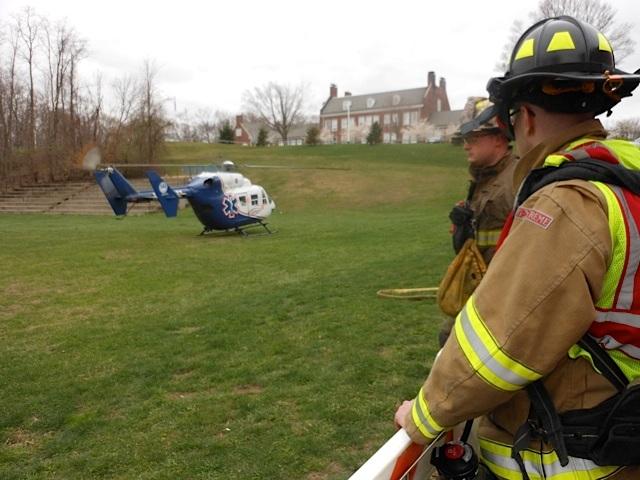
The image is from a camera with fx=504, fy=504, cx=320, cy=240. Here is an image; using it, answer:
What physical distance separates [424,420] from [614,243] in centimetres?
71

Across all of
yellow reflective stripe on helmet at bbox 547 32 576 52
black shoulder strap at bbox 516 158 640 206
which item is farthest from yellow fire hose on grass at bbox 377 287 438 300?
black shoulder strap at bbox 516 158 640 206

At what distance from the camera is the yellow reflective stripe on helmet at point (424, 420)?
1463 millimetres

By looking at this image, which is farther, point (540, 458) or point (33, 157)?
point (33, 157)

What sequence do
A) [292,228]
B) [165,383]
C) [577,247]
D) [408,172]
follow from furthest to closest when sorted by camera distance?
[408,172], [292,228], [165,383], [577,247]

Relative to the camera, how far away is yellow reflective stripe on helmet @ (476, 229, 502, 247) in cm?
357

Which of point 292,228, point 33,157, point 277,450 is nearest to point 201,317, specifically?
point 277,450

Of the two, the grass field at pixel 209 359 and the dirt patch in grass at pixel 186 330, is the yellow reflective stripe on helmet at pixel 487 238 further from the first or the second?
the dirt patch in grass at pixel 186 330

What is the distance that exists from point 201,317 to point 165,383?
2441mm

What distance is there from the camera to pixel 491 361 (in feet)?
4.28

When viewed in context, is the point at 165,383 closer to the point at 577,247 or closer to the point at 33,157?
the point at 577,247

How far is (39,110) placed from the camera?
43594 mm

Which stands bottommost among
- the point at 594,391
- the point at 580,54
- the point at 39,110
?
the point at 594,391

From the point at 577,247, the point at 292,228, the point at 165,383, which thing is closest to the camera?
the point at 577,247

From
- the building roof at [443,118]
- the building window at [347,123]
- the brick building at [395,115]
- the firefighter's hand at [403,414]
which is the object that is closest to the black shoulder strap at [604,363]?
the firefighter's hand at [403,414]
